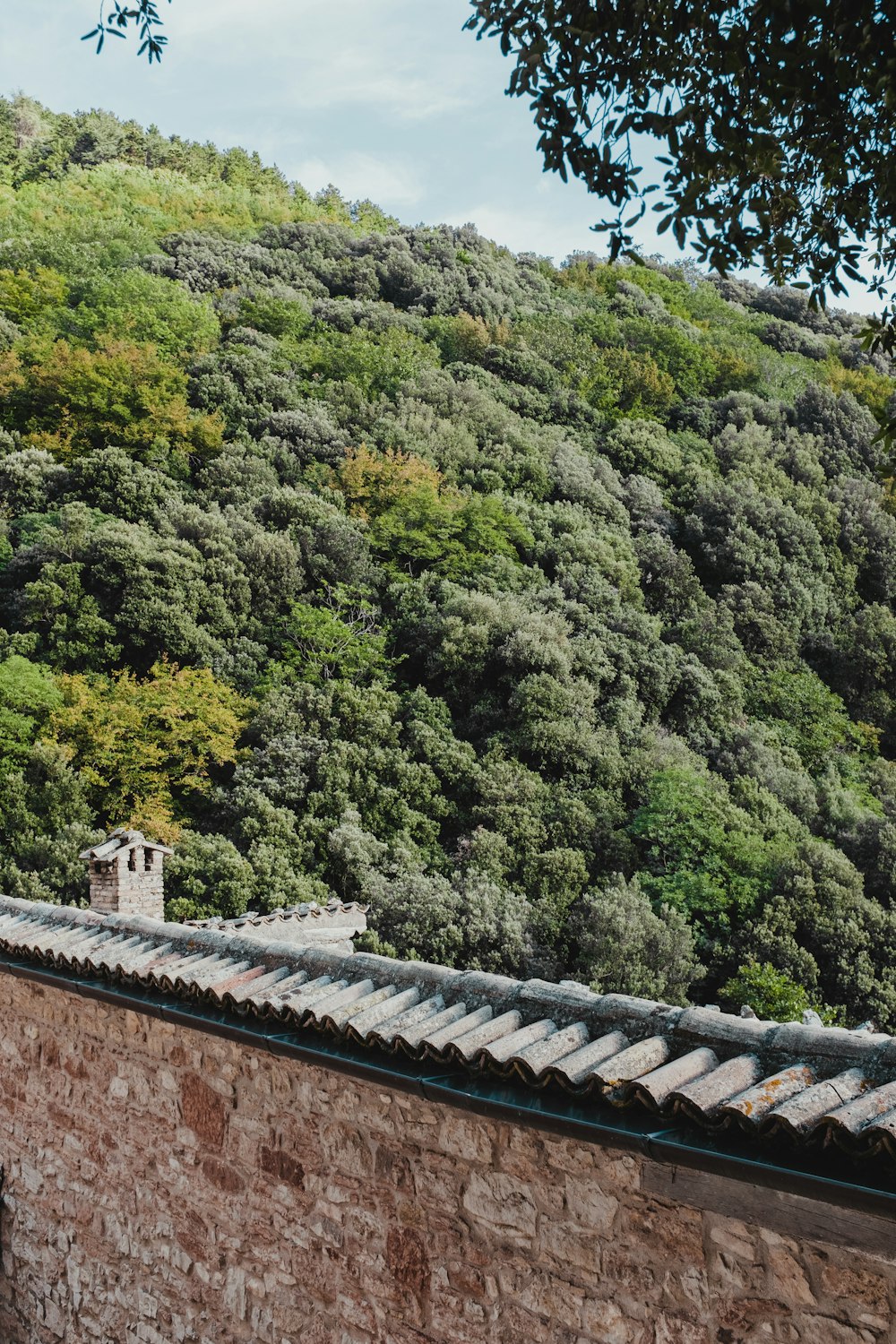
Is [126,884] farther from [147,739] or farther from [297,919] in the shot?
[147,739]

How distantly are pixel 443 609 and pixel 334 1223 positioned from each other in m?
20.3

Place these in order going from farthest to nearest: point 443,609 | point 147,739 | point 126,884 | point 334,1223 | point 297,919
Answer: point 443,609 → point 147,739 → point 297,919 → point 126,884 → point 334,1223

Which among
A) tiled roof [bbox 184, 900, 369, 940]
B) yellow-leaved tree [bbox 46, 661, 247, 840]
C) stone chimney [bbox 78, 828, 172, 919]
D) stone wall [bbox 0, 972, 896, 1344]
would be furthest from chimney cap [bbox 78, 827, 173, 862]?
yellow-leaved tree [bbox 46, 661, 247, 840]

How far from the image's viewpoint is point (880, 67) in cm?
275

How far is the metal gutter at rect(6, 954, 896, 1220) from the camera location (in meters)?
2.35

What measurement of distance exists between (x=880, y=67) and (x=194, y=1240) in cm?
513

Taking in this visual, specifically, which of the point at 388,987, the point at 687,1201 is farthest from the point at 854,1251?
the point at 388,987

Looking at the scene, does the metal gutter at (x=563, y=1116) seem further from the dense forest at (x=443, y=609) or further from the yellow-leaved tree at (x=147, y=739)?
the yellow-leaved tree at (x=147, y=739)

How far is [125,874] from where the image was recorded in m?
8.55

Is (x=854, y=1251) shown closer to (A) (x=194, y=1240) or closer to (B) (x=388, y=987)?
(B) (x=388, y=987)

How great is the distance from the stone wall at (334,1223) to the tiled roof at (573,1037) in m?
0.27

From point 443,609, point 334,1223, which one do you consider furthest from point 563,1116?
point 443,609

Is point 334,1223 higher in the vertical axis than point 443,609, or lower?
lower

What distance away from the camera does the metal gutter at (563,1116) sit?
7.70 ft
